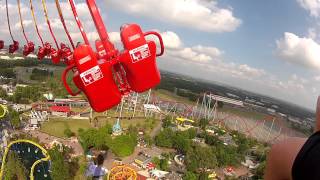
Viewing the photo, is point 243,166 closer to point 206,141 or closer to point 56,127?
point 206,141

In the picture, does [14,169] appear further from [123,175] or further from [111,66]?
[111,66]

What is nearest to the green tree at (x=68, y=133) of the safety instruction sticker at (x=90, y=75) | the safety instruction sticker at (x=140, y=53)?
the safety instruction sticker at (x=90, y=75)

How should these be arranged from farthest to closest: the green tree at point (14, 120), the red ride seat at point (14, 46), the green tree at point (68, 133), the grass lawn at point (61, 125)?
the grass lawn at point (61, 125) → the green tree at point (14, 120) → the green tree at point (68, 133) → the red ride seat at point (14, 46)

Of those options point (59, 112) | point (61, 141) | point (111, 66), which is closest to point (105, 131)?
point (61, 141)

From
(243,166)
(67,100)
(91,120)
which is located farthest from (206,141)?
(67,100)

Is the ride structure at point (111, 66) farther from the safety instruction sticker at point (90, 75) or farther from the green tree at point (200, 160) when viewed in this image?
the green tree at point (200, 160)

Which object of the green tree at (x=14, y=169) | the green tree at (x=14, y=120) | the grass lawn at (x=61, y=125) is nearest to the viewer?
the green tree at (x=14, y=169)

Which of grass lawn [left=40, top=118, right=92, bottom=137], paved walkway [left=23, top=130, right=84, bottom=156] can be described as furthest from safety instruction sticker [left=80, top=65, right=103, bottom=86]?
grass lawn [left=40, top=118, right=92, bottom=137]
